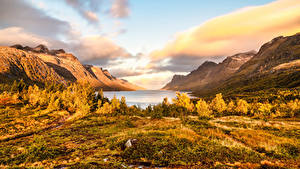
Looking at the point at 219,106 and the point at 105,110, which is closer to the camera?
the point at 105,110

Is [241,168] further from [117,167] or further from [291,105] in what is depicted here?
[291,105]

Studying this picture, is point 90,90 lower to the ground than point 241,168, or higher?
higher

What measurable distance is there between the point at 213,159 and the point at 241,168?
2.08 meters

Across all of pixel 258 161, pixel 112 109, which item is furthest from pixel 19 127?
pixel 258 161

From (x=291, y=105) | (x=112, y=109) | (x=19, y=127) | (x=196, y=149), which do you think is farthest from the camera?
(x=112, y=109)

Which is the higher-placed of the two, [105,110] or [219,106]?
[219,106]

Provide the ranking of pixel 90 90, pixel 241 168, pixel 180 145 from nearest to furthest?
pixel 241 168 < pixel 180 145 < pixel 90 90

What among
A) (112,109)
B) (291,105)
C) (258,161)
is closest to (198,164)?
(258,161)

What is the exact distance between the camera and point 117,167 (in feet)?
34.1

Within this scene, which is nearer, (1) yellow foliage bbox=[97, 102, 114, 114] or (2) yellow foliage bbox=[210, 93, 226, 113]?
(1) yellow foliage bbox=[97, 102, 114, 114]

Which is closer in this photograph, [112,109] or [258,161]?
[258,161]

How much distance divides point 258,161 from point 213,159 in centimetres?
355

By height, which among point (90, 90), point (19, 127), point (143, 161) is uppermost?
point (90, 90)

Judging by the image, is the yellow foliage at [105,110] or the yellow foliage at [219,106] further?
the yellow foliage at [219,106]
